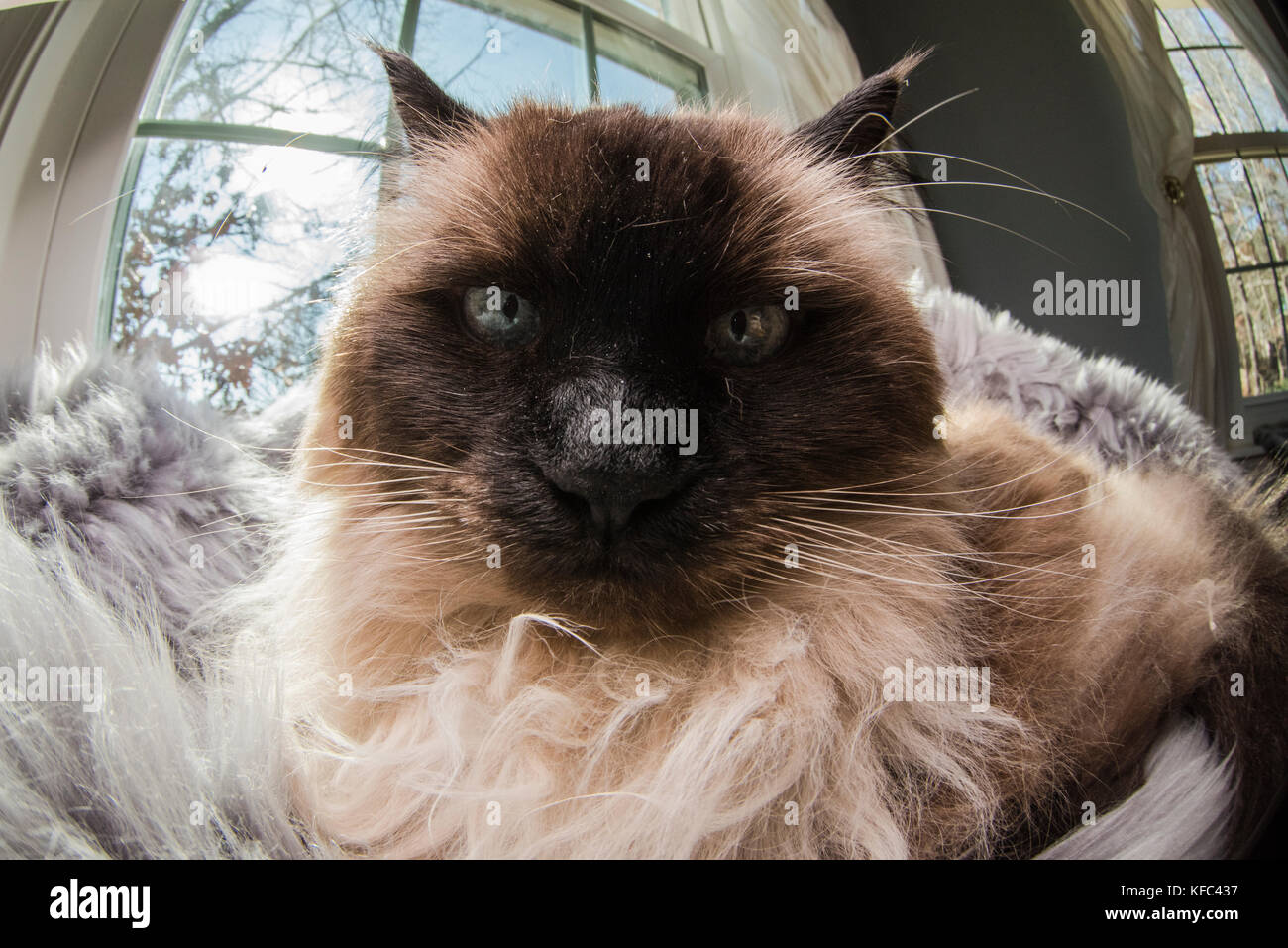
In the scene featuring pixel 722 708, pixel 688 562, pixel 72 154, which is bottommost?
pixel 722 708

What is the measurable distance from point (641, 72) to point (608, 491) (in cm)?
43

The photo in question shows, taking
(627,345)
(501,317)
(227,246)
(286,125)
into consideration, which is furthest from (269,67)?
(627,345)

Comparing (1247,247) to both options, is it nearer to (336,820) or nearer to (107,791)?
(336,820)

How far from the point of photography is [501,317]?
587mm

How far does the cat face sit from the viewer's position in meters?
0.52

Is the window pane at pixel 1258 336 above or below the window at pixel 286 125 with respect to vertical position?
below

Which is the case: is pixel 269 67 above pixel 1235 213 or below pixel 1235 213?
above

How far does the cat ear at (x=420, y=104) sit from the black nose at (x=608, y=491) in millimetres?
367

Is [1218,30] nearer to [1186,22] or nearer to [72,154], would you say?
[1186,22]

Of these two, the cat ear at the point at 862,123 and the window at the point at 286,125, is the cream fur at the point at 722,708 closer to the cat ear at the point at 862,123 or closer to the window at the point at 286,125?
the window at the point at 286,125

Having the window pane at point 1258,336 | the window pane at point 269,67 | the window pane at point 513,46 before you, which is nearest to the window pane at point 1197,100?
the window pane at point 1258,336

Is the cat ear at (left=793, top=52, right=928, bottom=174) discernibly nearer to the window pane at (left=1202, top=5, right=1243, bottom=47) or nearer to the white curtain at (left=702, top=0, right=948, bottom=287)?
the white curtain at (left=702, top=0, right=948, bottom=287)

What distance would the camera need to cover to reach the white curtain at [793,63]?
654 mm

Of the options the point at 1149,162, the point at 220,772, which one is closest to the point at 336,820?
the point at 220,772
